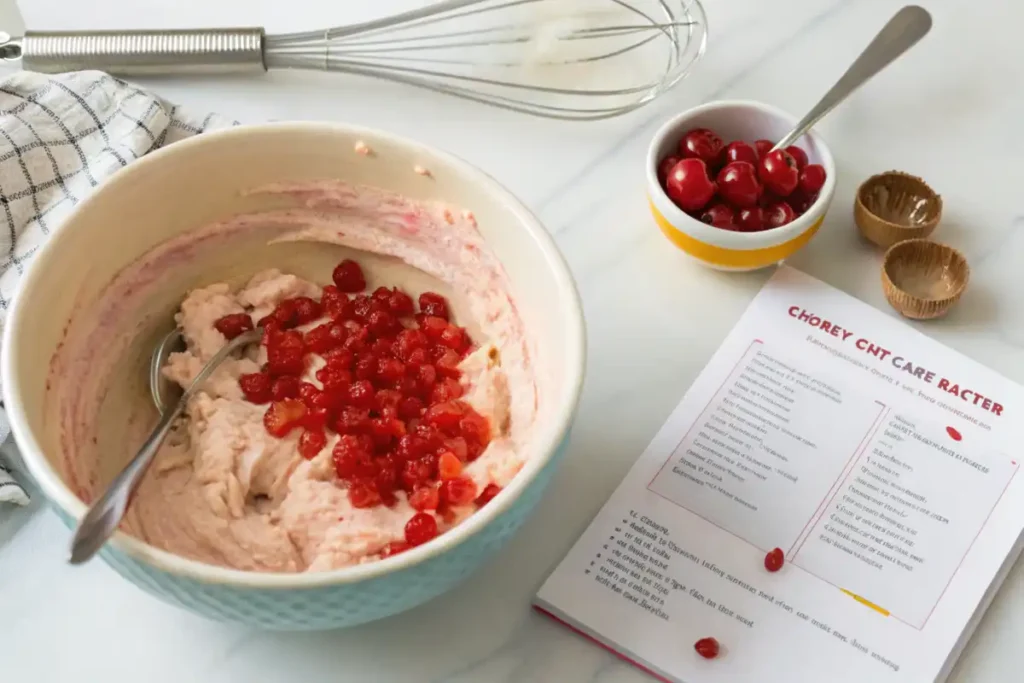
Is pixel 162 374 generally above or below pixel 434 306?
below

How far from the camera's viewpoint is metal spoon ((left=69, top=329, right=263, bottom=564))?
0.50m

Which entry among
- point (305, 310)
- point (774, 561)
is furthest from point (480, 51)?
point (774, 561)

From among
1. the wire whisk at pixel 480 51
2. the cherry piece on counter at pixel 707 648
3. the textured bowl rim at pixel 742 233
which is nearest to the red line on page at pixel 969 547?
the cherry piece on counter at pixel 707 648

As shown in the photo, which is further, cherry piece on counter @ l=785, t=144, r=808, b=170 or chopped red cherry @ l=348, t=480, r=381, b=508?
cherry piece on counter @ l=785, t=144, r=808, b=170

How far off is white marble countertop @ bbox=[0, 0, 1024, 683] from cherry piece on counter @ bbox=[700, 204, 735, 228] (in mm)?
53

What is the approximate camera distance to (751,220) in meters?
0.80

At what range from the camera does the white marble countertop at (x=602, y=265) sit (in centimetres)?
64

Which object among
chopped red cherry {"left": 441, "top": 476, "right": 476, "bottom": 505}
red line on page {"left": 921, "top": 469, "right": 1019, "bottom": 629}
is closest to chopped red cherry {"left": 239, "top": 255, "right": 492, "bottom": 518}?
chopped red cherry {"left": 441, "top": 476, "right": 476, "bottom": 505}

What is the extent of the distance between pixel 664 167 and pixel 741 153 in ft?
0.21

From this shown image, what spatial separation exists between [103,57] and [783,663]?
2.57ft

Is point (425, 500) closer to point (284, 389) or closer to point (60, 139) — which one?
point (284, 389)

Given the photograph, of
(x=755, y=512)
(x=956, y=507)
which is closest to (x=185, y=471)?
(x=755, y=512)

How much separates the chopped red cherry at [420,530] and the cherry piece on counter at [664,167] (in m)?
0.37

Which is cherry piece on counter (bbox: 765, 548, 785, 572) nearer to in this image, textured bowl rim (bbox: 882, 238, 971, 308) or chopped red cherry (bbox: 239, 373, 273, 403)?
textured bowl rim (bbox: 882, 238, 971, 308)
